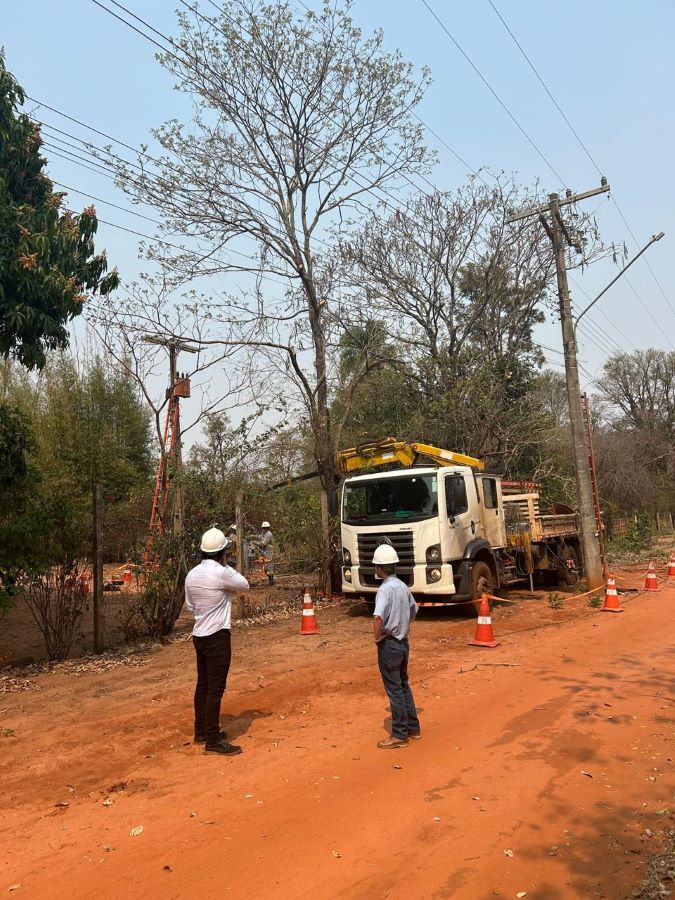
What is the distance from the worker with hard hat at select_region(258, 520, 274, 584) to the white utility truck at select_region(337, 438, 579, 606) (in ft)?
5.58

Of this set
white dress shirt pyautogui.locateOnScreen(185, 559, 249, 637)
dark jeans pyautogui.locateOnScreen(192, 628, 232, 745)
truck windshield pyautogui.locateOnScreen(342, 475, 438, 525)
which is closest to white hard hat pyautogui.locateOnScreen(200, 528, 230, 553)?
white dress shirt pyautogui.locateOnScreen(185, 559, 249, 637)

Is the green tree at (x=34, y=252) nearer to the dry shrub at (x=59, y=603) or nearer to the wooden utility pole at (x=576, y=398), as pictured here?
the dry shrub at (x=59, y=603)

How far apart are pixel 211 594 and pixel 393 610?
160cm

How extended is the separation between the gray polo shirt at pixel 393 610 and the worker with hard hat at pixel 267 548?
25.1 ft

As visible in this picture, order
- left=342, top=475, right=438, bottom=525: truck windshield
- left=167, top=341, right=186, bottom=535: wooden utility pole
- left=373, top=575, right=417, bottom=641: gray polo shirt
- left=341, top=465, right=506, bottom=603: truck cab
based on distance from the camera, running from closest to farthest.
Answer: left=373, top=575, right=417, bottom=641: gray polo shirt < left=167, top=341, right=186, bottom=535: wooden utility pole < left=341, top=465, right=506, bottom=603: truck cab < left=342, top=475, right=438, bottom=525: truck windshield

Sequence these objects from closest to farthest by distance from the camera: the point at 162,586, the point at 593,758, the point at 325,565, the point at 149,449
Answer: the point at 593,758, the point at 162,586, the point at 325,565, the point at 149,449

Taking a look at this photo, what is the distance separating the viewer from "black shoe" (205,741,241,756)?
554 centimetres

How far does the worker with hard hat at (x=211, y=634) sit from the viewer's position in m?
5.64

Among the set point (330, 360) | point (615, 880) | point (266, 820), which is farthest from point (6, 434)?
point (330, 360)

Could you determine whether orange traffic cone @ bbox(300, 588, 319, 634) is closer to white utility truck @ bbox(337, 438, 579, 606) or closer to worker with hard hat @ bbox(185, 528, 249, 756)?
white utility truck @ bbox(337, 438, 579, 606)

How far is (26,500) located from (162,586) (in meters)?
2.43

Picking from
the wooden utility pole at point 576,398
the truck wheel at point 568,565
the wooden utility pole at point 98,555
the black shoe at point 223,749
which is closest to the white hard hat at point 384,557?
the black shoe at point 223,749

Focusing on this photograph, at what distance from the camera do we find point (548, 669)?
8.18 metres

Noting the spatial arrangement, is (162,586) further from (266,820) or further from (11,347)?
(266,820)
